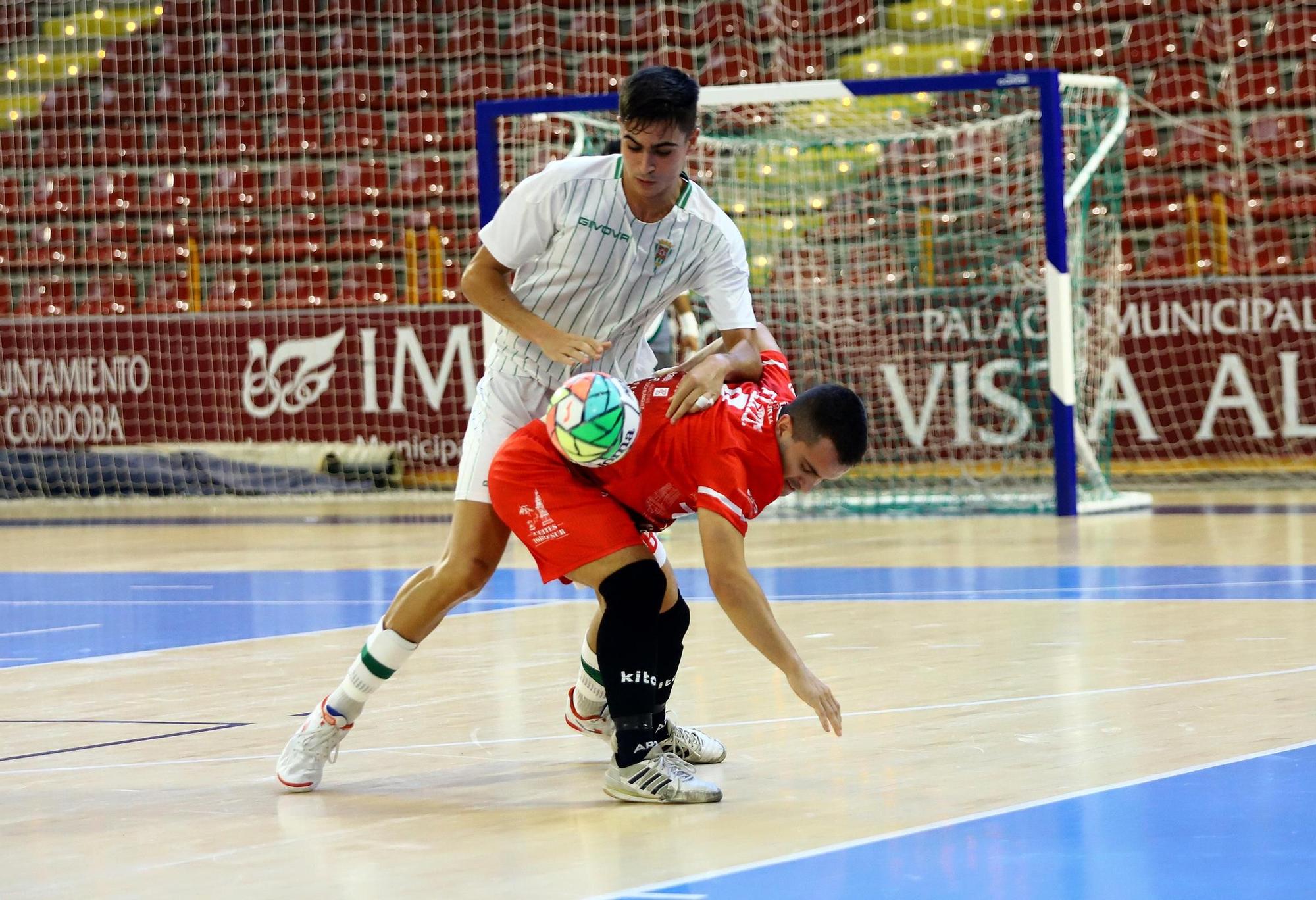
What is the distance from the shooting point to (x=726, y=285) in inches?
168

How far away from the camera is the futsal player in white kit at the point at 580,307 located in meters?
3.91

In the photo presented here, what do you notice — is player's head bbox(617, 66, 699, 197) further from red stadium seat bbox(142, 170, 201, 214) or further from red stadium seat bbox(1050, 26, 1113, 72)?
red stadium seat bbox(142, 170, 201, 214)

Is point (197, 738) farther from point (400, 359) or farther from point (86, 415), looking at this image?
point (86, 415)

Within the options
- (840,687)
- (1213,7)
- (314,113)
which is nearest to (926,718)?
(840,687)

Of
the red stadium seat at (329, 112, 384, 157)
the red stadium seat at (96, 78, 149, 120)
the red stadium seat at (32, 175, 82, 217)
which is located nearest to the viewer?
the red stadium seat at (329, 112, 384, 157)

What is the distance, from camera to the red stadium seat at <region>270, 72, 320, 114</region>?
16844mm

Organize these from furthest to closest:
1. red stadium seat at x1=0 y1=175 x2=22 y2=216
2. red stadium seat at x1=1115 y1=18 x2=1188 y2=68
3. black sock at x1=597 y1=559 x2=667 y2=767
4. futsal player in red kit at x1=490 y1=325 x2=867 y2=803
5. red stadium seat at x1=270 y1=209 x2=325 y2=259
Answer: red stadium seat at x1=0 y1=175 x2=22 y2=216 < red stadium seat at x1=270 y1=209 x2=325 y2=259 < red stadium seat at x1=1115 y1=18 x2=1188 y2=68 < black sock at x1=597 y1=559 x2=667 y2=767 < futsal player in red kit at x1=490 y1=325 x2=867 y2=803

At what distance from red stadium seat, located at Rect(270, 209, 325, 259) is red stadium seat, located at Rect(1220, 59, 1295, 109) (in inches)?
307

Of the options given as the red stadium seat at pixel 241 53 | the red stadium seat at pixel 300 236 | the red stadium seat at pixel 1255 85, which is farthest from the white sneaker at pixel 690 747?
the red stadium seat at pixel 241 53

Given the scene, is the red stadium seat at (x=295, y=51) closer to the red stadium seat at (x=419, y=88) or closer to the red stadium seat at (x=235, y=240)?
the red stadium seat at (x=419, y=88)

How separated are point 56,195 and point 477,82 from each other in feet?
13.8

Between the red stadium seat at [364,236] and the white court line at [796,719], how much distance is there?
11882mm

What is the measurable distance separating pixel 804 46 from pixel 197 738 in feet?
39.9

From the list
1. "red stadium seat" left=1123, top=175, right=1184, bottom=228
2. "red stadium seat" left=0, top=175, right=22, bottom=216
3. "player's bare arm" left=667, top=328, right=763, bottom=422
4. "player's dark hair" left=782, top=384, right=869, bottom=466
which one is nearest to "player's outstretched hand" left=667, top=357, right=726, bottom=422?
"player's bare arm" left=667, top=328, right=763, bottom=422
